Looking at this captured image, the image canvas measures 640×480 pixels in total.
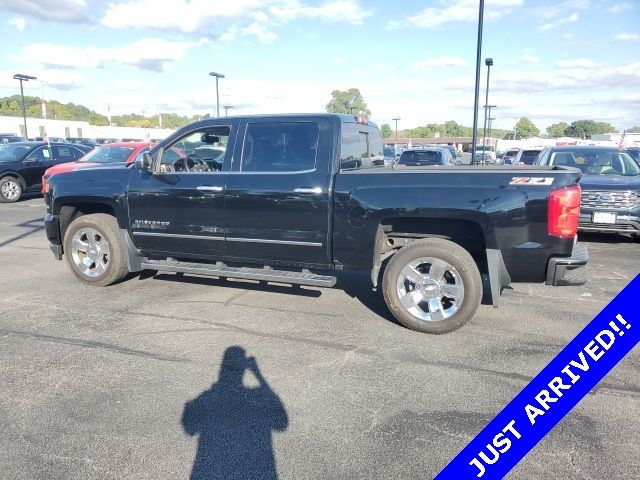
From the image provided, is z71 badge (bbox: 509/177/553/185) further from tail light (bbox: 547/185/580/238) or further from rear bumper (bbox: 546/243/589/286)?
rear bumper (bbox: 546/243/589/286)

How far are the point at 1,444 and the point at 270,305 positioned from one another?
9.46ft

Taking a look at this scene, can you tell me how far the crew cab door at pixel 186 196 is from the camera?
5418mm

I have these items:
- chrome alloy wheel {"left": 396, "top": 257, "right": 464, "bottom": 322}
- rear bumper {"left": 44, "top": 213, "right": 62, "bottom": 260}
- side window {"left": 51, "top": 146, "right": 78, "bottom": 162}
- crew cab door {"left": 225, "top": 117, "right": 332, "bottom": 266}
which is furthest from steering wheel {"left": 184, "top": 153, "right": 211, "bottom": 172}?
side window {"left": 51, "top": 146, "right": 78, "bottom": 162}

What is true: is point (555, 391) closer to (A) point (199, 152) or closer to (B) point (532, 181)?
(B) point (532, 181)

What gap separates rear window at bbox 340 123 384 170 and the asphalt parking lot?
1517mm

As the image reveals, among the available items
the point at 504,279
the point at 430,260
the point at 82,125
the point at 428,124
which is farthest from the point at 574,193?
the point at 428,124

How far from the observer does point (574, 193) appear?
165 inches

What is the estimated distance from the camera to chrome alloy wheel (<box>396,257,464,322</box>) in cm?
462

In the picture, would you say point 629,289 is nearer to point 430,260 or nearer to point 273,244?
point 430,260

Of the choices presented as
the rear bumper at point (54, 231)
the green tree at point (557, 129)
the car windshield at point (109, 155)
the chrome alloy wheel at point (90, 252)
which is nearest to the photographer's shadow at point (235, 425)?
the chrome alloy wheel at point (90, 252)

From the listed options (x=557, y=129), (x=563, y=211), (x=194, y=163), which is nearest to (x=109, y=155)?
(x=194, y=163)

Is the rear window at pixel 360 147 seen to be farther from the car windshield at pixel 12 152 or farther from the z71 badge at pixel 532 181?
the car windshield at pixel 12 152

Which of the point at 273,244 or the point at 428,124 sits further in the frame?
the point at 428,124

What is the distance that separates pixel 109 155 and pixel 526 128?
496ft
